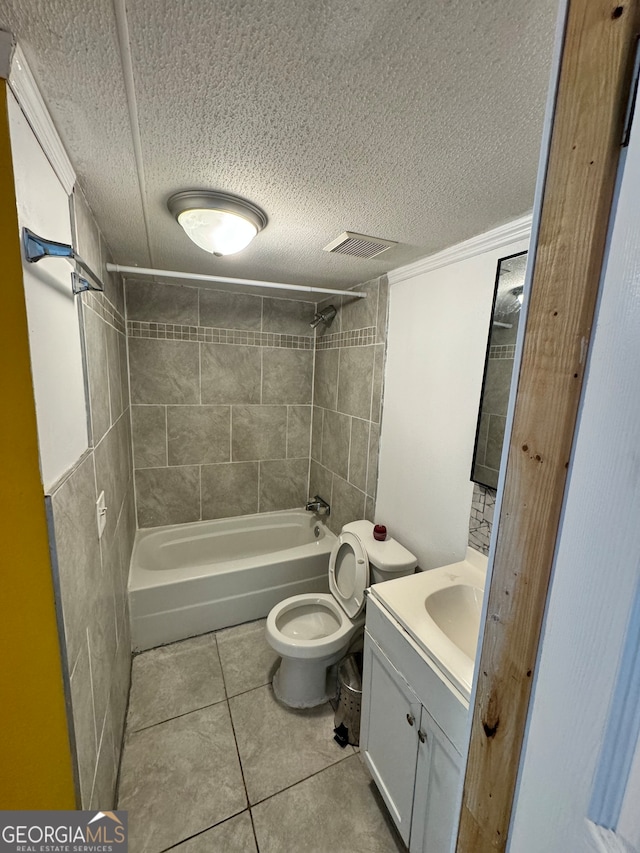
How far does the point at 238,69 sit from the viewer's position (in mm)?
653

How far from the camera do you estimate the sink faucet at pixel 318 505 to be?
2.76m

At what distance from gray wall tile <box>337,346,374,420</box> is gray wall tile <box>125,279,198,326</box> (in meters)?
1.18

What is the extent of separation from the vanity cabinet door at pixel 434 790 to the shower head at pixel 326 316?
229 cm

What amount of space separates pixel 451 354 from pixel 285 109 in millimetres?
1118

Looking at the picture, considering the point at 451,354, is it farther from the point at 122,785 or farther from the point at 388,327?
the point at 122,785

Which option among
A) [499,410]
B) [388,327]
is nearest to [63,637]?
[499,410]

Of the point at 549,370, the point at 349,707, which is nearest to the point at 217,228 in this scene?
the point at 549,370

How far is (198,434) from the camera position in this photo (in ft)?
8.80

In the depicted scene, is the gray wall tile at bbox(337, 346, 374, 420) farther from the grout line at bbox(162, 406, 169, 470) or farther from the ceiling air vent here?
the grout line at bbox(162, 406, 169, 470)

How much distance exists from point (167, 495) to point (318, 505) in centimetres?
120

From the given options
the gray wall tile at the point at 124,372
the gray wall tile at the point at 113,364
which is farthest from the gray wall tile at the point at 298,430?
the gray wall tile at the point at 113,364

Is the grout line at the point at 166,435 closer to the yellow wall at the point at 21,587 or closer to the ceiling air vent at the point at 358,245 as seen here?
the ceiling air vent at the point at 358,245

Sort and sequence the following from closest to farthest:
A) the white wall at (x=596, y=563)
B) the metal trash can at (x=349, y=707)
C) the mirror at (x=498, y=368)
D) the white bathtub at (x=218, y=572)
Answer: the white wall at (x=596, y=563)
the mirror at (x=498, y=368)
the metal trash can at (x=349, y=707)
the white bathtub at (x=218, y=572)

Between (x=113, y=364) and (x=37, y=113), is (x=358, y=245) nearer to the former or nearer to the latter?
(x=37, y=113)
